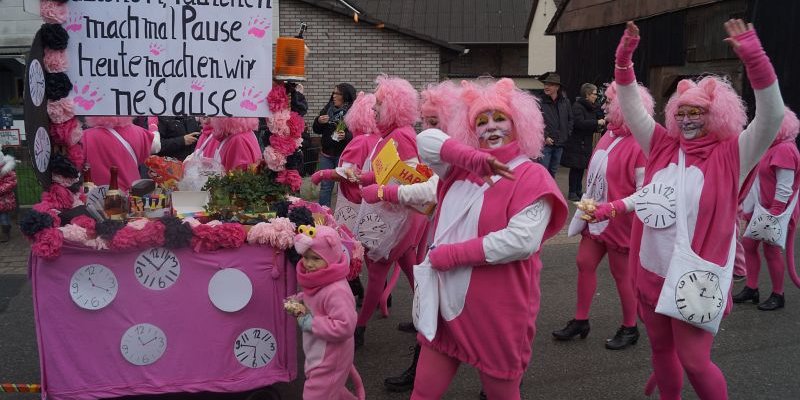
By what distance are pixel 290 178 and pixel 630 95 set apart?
1.96 meters

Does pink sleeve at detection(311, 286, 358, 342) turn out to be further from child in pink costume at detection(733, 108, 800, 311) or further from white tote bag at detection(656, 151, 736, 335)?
child in pink costume at detection(733, 108, 800, 311)

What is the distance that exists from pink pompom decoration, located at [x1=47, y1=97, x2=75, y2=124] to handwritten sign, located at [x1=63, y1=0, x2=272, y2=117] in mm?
38

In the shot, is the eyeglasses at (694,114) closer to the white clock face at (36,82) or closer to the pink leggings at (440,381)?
the pink leggings at (440,381)

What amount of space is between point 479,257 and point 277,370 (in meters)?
1.49

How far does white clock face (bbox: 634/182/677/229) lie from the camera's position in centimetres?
338

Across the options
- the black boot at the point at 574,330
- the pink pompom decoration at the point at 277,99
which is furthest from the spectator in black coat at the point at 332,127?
the pink pompom decoration at the point at 277,99

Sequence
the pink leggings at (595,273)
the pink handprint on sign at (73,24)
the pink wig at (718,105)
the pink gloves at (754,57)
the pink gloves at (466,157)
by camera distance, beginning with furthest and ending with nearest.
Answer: the pink leggings at (595,273)
the pink handprint on sign at (73,24)
the pink wig at (718,105)
the pink gloves at (754,57)
the pink gloves at (466,157)

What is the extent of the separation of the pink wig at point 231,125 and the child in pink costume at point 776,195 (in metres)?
4.00

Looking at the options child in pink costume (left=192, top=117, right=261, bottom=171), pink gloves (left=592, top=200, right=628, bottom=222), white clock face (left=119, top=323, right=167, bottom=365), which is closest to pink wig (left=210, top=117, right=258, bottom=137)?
child in pink costume (left=192, top=117, right=261, bottom=171)

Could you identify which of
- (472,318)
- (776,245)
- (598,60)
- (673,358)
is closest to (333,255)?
(472,318)

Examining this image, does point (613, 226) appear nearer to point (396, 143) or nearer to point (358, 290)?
point (396, 143)

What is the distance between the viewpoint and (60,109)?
372cm

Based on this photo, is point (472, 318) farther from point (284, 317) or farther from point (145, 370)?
point (145, 370)

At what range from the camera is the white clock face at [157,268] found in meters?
3.56
